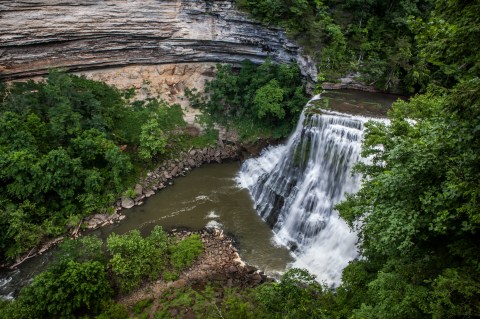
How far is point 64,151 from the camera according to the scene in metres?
15.9

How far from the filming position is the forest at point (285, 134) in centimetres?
546

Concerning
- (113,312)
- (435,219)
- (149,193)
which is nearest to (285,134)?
(149,193)

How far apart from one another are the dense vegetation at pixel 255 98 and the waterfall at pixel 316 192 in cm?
263

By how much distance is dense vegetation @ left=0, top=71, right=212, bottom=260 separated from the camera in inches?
589

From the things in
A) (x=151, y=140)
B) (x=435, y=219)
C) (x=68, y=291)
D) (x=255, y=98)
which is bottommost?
(x=68, y=291)

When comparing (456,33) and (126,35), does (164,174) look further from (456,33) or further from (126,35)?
(456,33)

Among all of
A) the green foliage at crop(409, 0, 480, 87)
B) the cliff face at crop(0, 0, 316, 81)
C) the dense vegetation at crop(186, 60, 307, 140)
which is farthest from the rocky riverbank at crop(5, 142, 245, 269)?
the green foliage at crop(409, 0, 480, 87)

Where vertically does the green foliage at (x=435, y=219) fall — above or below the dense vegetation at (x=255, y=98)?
above

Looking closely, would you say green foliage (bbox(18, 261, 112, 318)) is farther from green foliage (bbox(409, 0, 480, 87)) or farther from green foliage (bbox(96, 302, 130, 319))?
green foliage (bbox(409, 0, 480, 87))

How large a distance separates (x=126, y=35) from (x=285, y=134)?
38.2 ft

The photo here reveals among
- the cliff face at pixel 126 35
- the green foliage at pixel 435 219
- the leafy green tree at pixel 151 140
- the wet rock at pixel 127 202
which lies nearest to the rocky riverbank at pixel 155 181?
the wet rock at pixel 127 202

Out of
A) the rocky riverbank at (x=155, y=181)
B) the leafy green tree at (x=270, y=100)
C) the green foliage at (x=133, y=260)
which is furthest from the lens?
the leafy green tree at (x=270, y=100)

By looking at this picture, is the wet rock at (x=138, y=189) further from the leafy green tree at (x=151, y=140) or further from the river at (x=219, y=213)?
the leafy green tree at (x=151, y=140)

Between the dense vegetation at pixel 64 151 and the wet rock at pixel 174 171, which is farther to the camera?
the wet rock at pixel 174 171
